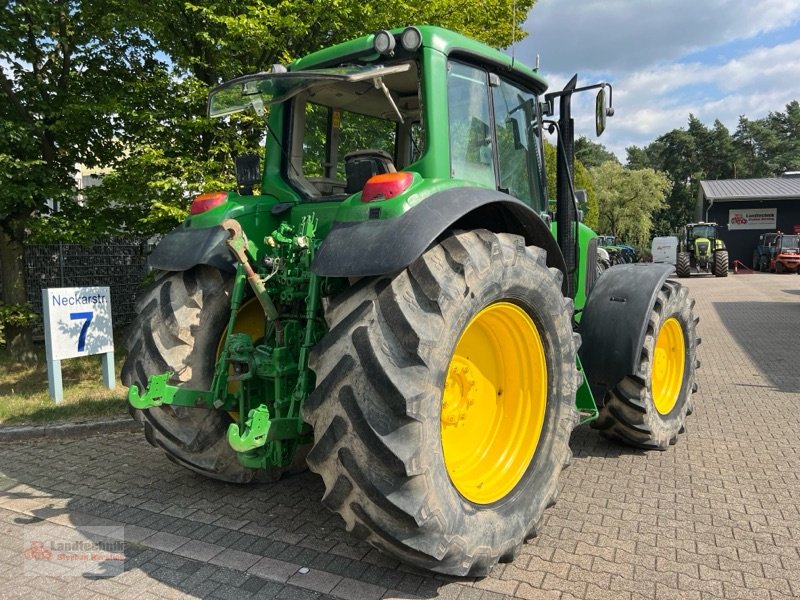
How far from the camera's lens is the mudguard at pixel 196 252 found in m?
3.47

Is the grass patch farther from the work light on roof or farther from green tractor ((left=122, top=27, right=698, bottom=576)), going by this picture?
the work light on roof

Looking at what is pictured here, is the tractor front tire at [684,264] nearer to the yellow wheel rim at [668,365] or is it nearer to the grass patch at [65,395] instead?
the yellow wheel rim at [668,365]

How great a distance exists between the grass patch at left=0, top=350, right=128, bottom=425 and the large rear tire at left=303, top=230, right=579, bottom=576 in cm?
396

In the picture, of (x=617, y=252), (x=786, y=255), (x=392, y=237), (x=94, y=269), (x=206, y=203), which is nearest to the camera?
(x=392, y=237)

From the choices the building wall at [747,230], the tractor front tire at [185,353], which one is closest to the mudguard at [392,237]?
the tractor front tire at [185,353]

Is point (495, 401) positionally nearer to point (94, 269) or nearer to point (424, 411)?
point (424, 411)

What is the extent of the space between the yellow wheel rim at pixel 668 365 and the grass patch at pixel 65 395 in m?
4.83

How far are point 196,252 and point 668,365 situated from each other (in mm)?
3902

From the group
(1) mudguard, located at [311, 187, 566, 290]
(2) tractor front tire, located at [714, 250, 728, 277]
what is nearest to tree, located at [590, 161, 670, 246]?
(2) tractor front tire, located at [714, 250, 728, 277]

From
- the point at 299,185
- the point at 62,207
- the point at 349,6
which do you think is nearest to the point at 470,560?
the point at 299,185

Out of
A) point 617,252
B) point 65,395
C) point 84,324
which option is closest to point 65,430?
point 65,395

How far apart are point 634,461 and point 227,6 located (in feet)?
20.9

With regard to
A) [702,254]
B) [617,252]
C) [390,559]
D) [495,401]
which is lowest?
[390,559]

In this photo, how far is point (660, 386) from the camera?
4.96 meters
